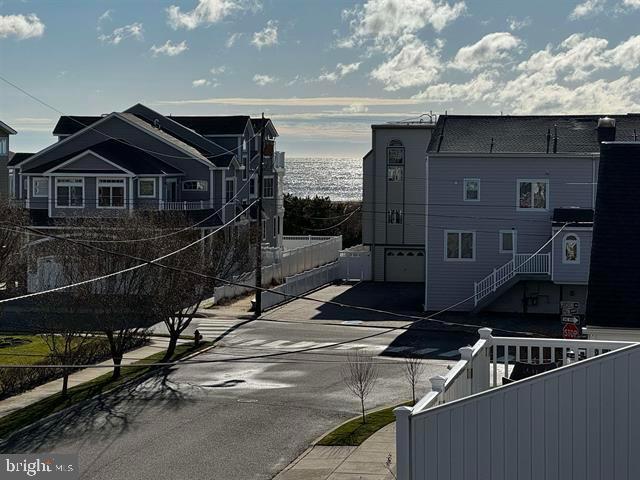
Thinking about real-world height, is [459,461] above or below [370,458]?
above

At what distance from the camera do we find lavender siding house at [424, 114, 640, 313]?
1945 inches

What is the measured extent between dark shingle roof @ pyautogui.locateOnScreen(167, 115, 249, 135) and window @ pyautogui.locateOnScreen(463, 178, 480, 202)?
2017 cm

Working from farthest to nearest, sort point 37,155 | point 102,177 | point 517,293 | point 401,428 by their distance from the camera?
point 37,155 < point 102,177 < point 517,293 < point 401,428

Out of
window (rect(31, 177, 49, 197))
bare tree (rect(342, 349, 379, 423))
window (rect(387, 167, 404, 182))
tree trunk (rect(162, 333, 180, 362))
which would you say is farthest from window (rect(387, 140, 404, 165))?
tree trunk (rect(162, 333, 180, 362))

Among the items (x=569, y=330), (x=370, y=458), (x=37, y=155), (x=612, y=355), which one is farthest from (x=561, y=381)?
(x=37, y=155)

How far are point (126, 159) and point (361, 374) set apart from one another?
32.7 m

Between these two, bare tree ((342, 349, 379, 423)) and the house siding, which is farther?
the house siding

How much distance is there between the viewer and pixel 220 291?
171ft

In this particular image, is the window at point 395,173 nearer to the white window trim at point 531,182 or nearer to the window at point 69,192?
the white window trim at point 531,182

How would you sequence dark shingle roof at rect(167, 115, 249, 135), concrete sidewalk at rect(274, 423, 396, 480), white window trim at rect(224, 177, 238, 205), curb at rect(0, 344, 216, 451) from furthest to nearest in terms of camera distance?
dark shingle roof at rect(167, 115, 249, 135) < white window trim at rect(224, 177, 238, 205) < curb at rect(0, 344, 216, 451) < concrete sidewalk at rect(274, 423, 396, 480)

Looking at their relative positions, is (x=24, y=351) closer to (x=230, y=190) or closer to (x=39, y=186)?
(x=39, y=186)

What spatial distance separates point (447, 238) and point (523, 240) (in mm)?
3508

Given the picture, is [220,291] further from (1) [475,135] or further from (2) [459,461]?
(2) [459,461]

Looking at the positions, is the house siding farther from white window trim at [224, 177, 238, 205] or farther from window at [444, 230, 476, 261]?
white window trim at [224, 177, 238, 205]
